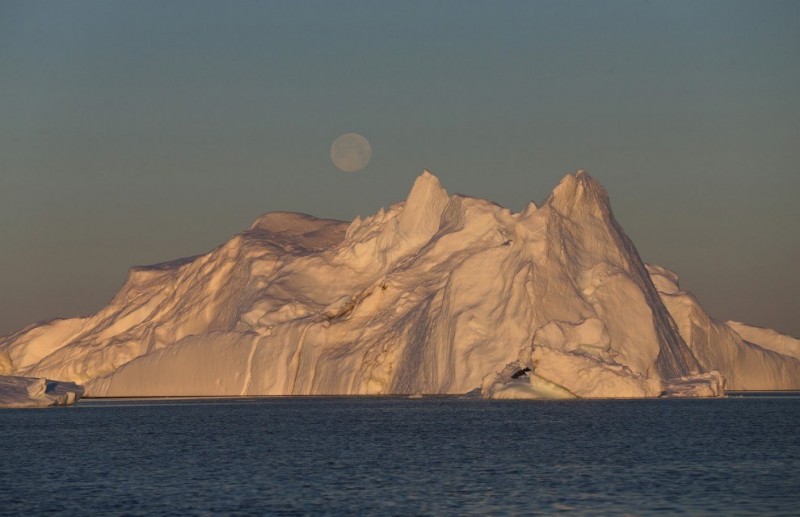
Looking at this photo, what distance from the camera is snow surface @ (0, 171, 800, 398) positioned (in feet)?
360

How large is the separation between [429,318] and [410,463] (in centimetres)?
5874

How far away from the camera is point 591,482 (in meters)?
48.3

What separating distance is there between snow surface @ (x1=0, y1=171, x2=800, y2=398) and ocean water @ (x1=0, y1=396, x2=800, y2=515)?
31.0 feet

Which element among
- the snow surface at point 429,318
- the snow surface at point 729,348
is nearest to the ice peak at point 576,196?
the snow surface at point 429,318

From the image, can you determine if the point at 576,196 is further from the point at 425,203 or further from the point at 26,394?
the point at 26,394

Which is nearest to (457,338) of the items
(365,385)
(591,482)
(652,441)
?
(365,385)

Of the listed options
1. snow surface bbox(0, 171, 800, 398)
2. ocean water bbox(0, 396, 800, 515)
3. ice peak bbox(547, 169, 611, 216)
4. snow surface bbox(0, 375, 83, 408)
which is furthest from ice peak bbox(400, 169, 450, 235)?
snow surface bbox(0, 375, 83, 408)

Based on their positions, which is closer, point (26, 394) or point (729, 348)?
point (26, 394)

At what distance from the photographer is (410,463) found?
5672 cm

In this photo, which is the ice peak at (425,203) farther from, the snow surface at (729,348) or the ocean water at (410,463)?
the ocean water at (410,463)

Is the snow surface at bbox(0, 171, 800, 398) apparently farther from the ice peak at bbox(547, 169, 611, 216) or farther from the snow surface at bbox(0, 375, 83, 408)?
the snow surface at bbox(0, 375, 83, 408)

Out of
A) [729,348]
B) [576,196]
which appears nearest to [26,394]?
[576,196]

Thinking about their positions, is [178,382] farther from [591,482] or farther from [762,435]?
[591,482]

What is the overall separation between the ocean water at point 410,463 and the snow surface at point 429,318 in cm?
945
